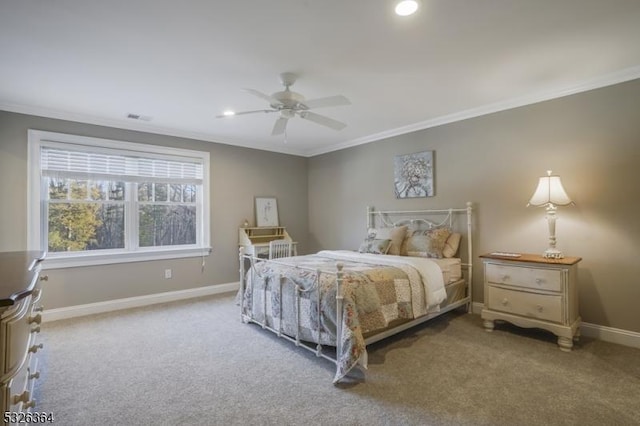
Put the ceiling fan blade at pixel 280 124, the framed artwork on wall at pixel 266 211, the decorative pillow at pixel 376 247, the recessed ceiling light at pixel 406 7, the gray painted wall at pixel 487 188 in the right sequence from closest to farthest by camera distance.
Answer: the recessed ceiling light at pixel 406 7 → the gray painted wall at pixel 487 188 → the ceiling fan blade at pixel 280 124 → the decorative pillow at pixel 376 247 → the framed artwork on wall at pixel 266 211

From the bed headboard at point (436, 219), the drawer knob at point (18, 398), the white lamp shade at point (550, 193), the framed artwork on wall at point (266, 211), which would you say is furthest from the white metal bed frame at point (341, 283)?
the drawer knob at point (18, 398)

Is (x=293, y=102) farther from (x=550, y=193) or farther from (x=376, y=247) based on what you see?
(x=550, y=193)

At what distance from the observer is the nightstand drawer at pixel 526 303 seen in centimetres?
301

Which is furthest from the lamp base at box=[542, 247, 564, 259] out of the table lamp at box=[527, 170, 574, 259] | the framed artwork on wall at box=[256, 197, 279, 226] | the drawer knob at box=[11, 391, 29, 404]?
the framed artwork on wall at box=[256, 197, 279, 226]

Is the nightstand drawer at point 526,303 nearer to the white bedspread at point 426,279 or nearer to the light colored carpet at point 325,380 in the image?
the light colored carpet at point 325,380

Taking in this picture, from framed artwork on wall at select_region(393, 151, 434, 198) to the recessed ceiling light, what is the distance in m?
2.63

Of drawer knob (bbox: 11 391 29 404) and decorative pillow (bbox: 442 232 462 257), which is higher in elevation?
decorative pillow (bbox: 442 232 462 257)

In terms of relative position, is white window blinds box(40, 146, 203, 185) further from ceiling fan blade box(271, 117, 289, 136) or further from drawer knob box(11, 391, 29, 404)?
drawer knob box(11, 391, 29, 404)

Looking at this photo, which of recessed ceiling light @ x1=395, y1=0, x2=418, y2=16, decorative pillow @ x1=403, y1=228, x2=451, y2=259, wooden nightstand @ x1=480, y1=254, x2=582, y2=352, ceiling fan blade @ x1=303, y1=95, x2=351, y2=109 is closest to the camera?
recessed ceiling light @ x1=395, y1=0, x2=418, y2=16

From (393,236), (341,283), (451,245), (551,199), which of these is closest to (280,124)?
(341,283)

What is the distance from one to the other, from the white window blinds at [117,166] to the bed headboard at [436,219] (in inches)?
115

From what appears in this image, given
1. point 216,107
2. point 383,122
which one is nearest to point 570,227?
point 383,122

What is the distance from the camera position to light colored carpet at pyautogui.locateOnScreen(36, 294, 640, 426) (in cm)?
201

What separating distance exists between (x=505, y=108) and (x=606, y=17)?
163 cm
